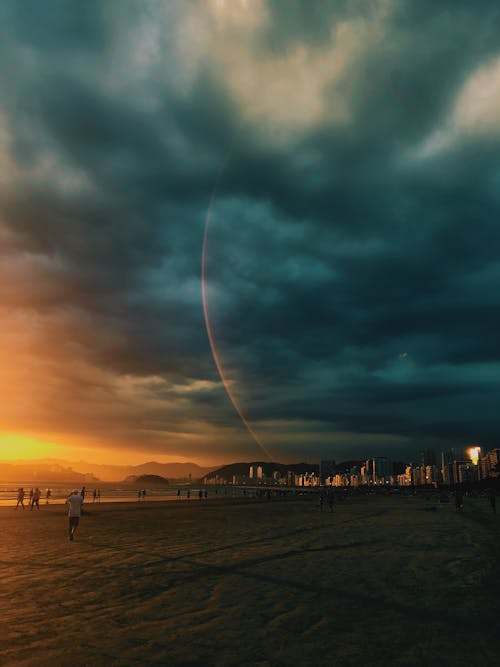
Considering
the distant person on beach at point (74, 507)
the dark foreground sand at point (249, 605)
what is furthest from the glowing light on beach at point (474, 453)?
the distant person on beach at point (74, 507)

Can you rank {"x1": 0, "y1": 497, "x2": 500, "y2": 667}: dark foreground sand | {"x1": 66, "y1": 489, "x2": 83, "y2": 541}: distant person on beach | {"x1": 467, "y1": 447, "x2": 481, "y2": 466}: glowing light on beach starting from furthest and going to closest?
{"x1": 467, "y1": 447, "x2": 481, "y2": 466}: glowing light on beach, {"x1": 66, "y1": 489, "x2": 83, "y2": 541}: distant person on beach, {"x1": 0, "y1": 497, "x2": 500, "y2": 667}: dark foreground sand

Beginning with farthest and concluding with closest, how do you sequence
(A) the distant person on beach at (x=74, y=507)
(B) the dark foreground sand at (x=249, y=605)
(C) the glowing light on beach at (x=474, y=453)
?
(C) the glowing light on beach at (x=474, y=453), (A) the distant person on beach at (x=74, y=507), (B) the dark foreground sand at (x=249, y=605)

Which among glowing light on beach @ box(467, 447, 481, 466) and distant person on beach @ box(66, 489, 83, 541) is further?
glowing light on beach @ box(467, 447, 481, 466)

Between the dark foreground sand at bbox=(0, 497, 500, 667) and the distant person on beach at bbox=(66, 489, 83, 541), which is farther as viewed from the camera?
the distant person on beach at bbox=(66, 489, 83, 541)

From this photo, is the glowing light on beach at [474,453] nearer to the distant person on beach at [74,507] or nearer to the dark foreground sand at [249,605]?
the dark foreground sand at [249,605]

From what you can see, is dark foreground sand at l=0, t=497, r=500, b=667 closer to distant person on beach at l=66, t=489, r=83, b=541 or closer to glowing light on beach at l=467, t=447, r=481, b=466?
distant person on beach at l=66, t=489, r=83, b=541

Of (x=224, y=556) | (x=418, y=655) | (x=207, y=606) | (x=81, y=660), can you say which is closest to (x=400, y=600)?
(x=418, y=655)

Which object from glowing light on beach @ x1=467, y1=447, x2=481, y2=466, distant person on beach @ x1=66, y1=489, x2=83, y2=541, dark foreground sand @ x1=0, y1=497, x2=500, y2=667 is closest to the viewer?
dark foreground sand @ x1=0, y1=497, x2=500, y2=667

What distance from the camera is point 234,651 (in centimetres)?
711

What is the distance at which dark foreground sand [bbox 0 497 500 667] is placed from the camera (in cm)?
708

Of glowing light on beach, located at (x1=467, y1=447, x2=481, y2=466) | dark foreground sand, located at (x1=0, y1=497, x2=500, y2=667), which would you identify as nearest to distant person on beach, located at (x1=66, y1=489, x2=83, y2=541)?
dark foreground sand, located at (x1=0, y1=497, x2=500, y2=667)

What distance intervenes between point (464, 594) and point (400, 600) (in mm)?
1996

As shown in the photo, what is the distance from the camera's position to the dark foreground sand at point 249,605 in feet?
23.2

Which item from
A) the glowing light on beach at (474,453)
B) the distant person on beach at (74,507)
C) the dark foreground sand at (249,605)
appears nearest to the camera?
the dark foreground sand at (249,605)
